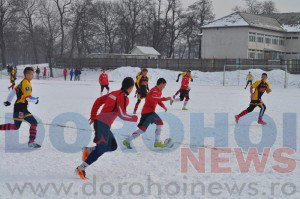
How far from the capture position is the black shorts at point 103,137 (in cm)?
589

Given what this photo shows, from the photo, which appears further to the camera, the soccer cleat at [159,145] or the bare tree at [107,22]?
the bare tree at [107,22]

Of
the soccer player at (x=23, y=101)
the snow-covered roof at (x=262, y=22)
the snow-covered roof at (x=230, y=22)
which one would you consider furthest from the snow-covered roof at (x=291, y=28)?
the soccer player at (x=23, y=101)

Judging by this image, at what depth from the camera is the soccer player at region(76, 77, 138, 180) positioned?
5.88 m

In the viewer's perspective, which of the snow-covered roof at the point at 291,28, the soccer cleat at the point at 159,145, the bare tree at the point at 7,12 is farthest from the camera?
the snow-covered roof at the point at 291,28

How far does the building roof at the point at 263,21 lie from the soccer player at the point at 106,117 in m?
54.5

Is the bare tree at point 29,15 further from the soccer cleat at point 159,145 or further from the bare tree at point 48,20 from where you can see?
the soccer cleat at point 159,145

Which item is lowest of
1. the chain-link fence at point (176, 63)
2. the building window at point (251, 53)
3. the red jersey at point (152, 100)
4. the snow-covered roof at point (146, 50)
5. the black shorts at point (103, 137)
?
the black shorts at point (103, 137)

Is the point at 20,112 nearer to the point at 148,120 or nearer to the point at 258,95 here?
the point at 148,120

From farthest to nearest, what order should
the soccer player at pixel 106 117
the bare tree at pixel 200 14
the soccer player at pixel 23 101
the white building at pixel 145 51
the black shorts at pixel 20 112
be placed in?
the bare tree at pixel 200 14
the white building at pixel 145 51
the black shorts at pixel 20 112
the soccer player at pixel 23 101
the soccer player at pixel 106 117

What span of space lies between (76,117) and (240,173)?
7.45 meters

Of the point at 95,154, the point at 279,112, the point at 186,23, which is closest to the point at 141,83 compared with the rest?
the point at 279,112

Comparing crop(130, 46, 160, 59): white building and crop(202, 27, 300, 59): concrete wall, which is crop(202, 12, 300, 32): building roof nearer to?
crop(202, 27, 300, 59): concrete wall

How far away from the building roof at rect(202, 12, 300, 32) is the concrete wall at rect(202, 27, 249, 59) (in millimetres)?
766

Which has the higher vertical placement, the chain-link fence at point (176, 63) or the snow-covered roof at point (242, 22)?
the snow-covered roof at point (242, 22)
